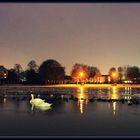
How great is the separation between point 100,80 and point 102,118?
132m

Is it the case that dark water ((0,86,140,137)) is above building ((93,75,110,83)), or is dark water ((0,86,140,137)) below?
below

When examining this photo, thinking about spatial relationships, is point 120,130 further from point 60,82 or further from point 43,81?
point 60,82

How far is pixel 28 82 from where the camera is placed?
11900 cm

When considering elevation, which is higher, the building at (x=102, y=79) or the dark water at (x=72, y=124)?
the building at (x=102, y=79)

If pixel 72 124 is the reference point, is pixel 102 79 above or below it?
above

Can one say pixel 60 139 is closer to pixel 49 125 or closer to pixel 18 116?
pixel 49 125

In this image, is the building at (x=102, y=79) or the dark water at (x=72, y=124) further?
the building at (x=102, y=79)

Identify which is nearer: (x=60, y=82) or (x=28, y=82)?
(x=28, y=82)

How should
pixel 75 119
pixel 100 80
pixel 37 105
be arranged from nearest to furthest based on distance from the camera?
pixel 75 119 → pixel 37 105 → pixel 100 80

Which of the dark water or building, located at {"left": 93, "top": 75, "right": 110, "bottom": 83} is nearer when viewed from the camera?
the dark water

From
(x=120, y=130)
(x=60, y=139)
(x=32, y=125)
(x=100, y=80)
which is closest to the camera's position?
(x=60, y=139)

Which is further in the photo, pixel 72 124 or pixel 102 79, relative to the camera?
pixel 102 79
